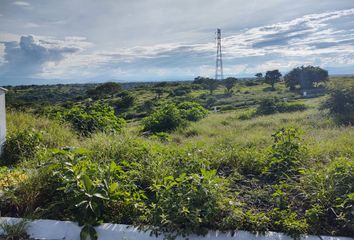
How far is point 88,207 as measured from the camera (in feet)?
9.35

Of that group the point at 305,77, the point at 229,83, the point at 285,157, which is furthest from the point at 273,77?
the point at 285,157

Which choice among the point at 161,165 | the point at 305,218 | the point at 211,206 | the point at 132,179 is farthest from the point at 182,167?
the point at 305,218

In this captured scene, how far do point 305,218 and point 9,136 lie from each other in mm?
5230

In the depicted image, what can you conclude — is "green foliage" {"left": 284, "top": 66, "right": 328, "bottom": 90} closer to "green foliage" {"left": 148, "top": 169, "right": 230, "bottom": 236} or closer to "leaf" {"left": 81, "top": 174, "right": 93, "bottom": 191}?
"green foliage" {"left": 148, "top": 169, "right": 230, "bottom": 236}

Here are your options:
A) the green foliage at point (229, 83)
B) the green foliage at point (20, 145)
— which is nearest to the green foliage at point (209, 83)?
the green foliage at point (229, 83)

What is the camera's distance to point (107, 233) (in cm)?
275

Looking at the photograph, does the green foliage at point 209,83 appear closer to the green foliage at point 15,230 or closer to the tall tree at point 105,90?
the tall tree at point 105,90

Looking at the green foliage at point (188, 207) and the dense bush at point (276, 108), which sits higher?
the green foliage at point (188, 207)

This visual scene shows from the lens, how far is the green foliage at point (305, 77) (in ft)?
103

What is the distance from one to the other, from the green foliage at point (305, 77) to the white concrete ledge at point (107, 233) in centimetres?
3139

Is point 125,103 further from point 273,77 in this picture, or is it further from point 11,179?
point 11,179

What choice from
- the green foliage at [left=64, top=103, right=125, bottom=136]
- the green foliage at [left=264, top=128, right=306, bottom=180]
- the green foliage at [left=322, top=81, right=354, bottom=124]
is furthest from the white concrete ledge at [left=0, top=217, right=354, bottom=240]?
the green foliage at [left=322, top=81, right=354, bottom=124]

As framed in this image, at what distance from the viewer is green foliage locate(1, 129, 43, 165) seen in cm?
533

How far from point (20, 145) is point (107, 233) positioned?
3492 mm
